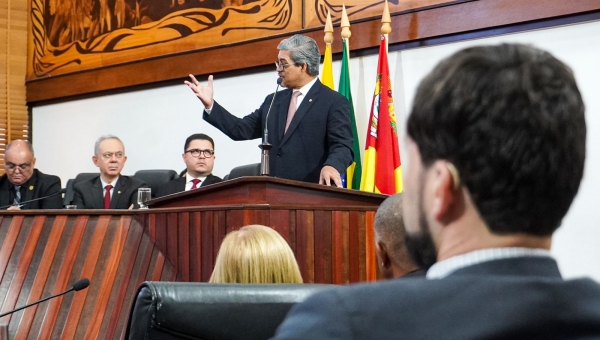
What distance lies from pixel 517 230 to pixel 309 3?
5882mm

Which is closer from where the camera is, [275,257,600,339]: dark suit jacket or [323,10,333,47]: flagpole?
[275,257,600,339]: dark suit jacket

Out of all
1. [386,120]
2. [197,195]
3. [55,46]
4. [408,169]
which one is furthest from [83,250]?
[55,46]

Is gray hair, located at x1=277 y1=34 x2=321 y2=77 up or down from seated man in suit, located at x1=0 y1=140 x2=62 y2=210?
up

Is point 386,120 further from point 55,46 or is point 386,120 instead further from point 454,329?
point 454,329

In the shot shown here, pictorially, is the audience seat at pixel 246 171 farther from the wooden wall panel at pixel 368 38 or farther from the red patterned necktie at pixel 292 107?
the wooden wall panel at pixel 368 38

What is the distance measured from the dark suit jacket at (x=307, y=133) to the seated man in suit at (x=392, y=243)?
8.19 feet

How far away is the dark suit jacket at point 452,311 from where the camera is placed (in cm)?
67

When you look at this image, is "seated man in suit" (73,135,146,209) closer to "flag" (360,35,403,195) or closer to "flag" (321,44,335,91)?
"flag" (321,44,335,91)

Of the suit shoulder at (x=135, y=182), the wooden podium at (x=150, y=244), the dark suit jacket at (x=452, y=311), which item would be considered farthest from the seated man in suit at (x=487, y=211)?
the suit shoulder at (x=135, y=182)

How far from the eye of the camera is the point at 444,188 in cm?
74

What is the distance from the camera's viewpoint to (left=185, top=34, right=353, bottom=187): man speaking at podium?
4.70m

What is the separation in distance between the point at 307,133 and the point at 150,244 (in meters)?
1.26

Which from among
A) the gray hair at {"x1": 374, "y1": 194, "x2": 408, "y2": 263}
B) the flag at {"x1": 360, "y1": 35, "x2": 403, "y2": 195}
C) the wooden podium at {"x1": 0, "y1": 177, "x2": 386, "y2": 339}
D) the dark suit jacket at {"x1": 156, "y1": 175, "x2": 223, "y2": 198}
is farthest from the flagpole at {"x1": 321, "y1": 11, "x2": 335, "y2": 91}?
the gray hair at {"x1": 374, "y1": 194, "x2": 408, "y2": 263}

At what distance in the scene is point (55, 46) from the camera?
8117mm
